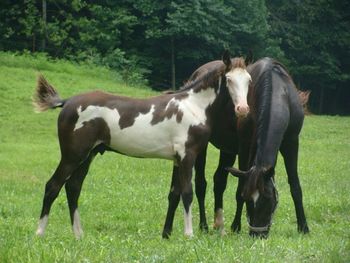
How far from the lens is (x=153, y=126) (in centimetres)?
704

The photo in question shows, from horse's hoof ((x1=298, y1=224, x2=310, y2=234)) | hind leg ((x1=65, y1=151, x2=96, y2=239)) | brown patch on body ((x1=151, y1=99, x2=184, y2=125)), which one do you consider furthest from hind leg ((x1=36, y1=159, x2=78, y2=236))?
horse's hoof ((x1=298, y1=224, x2=310, y2=234))

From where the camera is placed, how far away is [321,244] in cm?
585

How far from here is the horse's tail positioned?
7.39 metres

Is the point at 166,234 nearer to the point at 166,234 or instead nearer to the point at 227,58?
the point at 166,234

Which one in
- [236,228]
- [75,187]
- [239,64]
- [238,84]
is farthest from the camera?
[236,228]

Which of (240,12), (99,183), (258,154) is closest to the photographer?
(258,154)

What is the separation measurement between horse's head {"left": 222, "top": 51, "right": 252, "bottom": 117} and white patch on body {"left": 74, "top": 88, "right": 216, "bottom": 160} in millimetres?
446

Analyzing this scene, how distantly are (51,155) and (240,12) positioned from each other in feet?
86.3

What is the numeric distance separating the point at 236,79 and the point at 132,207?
336 centimetres

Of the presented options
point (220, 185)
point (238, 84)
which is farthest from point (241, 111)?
point (220, 185)

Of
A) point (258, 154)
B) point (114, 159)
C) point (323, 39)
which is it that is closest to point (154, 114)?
point (258, 154)

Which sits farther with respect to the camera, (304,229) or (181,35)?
(181,35)

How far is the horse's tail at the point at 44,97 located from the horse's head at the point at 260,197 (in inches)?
98.0

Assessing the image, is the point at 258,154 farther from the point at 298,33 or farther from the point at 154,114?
the point at 298,33
